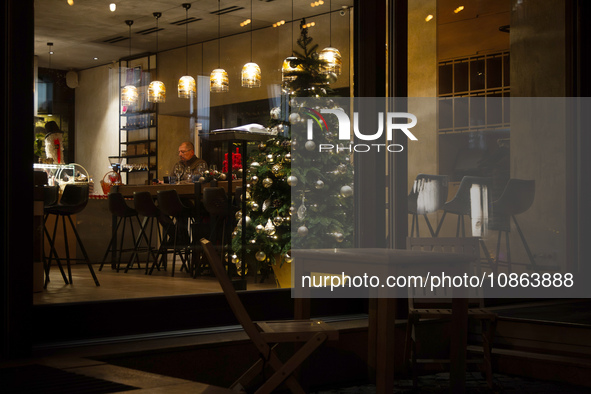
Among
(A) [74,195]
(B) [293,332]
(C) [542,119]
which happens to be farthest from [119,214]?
(C) [542,119]

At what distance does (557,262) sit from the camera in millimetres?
6492

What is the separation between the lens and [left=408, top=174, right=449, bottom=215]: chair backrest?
5.64 m

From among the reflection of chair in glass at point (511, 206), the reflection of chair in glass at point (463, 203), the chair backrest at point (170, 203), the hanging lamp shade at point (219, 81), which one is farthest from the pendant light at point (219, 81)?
the reflection of chair in glass at point (511, 206)

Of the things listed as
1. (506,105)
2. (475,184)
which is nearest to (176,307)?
(475,184)

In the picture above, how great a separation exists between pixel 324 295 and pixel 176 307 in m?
1.24

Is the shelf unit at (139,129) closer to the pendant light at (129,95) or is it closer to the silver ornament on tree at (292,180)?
the pendant light at (129,95)

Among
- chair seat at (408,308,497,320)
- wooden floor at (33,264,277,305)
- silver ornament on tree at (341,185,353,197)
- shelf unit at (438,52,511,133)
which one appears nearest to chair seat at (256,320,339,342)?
chair seat at (408,308,497,320)

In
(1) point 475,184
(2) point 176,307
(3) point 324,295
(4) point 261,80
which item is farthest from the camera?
(1) point 475,184

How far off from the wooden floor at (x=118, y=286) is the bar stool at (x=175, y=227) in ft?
0.24

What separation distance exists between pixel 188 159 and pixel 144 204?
1.39ft

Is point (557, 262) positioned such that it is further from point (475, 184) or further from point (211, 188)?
point (211, 188)

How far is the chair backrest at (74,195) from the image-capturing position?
13.7 feet

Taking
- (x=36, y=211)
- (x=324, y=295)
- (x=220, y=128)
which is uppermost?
(x=220, y=128)

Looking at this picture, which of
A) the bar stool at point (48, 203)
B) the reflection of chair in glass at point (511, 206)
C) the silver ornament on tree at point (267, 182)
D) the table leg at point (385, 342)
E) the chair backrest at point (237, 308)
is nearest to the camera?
the chair backrest at point (237, 308)
